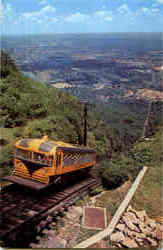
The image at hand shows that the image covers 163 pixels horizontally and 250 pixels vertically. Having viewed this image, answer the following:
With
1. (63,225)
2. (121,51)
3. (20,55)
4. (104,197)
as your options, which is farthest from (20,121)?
(121,51)

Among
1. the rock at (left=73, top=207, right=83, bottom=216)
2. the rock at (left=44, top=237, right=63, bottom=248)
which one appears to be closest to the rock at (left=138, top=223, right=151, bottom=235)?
the rock at (left=73, top=207, right=83, bottom=216)

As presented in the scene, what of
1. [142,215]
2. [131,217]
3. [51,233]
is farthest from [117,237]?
[51,233]

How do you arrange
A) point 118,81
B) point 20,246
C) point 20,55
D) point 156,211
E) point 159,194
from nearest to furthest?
1. point 20,246
2. point 156,211
3. point 159,194
4. point 20,55
5. point 118,81

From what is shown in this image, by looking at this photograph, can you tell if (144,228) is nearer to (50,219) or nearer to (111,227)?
(111,227)

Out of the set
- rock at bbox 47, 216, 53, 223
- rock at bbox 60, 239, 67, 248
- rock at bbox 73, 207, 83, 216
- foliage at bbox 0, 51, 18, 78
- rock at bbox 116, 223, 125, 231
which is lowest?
rock at bbox 73, 207, 83, 216

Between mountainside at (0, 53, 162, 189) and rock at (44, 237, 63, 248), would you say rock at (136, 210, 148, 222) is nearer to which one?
rock at (44, 237, 63, 248)

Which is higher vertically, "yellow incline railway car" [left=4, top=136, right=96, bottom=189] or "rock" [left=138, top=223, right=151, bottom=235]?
"yellow incline railway car" [left=4, top=136, right=96, bottom=189]

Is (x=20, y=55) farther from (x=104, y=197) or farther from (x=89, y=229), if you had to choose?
(x=89, y=229)

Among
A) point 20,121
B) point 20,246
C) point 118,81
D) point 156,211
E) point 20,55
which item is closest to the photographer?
point 20,246

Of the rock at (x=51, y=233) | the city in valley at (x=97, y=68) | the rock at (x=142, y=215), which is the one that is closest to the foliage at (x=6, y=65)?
the city in valley at (x=97, y=68)
